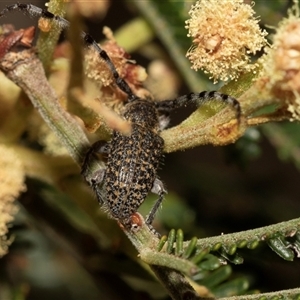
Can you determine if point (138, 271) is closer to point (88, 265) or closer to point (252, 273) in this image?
point (88, 265)

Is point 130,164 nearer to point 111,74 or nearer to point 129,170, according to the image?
point 129,170

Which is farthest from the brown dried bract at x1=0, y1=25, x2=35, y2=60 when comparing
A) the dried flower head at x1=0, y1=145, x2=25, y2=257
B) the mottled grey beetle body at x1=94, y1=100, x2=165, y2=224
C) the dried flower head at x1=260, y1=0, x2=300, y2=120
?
the dried flower head at x1=260, y1=0, x2=300, y2=120

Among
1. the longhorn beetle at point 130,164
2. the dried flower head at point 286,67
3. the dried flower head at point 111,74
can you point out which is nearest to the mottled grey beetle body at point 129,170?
the longhorn beetle at point 130,164

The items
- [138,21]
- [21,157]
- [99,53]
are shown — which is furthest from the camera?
[138,21]

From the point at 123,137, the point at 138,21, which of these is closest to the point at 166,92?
the point at 138,21

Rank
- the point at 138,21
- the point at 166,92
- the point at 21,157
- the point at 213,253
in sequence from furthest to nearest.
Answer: the point at 138,21 < the point at 166,92 < the point at 21,157 < the point at 213,253
